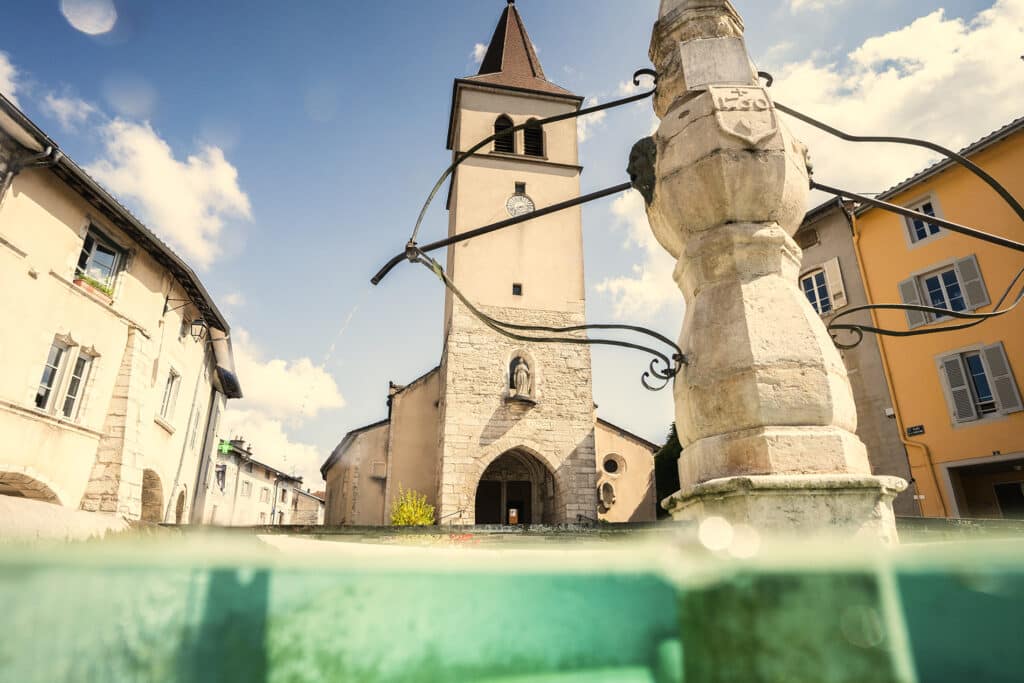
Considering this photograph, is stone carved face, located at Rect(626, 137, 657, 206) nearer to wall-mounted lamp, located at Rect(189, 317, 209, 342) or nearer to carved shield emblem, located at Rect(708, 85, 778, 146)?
carved shield emblem, located at Rect(708, 85, 778, 146)

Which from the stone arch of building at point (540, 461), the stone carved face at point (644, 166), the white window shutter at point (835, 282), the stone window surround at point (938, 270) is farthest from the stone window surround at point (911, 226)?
the stone carved face at point (644, 166)

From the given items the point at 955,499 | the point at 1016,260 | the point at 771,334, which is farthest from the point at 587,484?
the point at 771,334

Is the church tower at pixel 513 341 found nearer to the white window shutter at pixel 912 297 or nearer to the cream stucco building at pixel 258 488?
the white window shutter at pixel 912 297

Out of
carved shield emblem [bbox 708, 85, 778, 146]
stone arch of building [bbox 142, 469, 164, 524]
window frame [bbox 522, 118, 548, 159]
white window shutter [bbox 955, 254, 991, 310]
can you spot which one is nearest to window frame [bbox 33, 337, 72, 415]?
stone arch of building [bbox 142, 469, 164, 524]

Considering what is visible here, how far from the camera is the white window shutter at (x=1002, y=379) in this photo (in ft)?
41.9

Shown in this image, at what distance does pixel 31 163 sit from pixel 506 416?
1247cm

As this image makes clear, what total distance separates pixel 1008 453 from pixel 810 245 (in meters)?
7.61

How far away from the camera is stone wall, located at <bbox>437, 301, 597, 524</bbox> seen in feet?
54.7

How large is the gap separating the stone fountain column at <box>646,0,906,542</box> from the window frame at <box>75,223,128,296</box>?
12447 mm

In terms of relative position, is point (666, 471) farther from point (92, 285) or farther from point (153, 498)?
point (92, 285)

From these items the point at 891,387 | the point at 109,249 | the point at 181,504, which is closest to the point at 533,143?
the point at 891,387

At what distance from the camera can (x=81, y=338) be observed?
35.3 feet

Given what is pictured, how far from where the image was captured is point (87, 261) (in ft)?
37.0

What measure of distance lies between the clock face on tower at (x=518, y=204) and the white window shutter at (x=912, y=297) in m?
11.7
